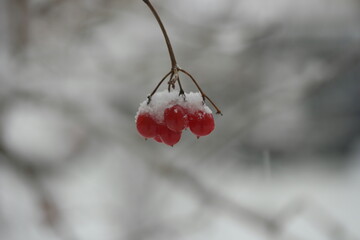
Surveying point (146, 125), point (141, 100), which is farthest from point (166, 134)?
point (141, 100)

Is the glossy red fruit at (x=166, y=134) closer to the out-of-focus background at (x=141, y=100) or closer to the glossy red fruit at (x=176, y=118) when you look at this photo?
the glossy red fruit at (x=176, y=118)

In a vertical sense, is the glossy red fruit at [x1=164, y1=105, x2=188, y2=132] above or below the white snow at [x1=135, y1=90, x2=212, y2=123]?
below

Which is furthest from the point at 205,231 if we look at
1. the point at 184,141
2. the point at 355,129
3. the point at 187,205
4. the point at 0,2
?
the point at 355,129

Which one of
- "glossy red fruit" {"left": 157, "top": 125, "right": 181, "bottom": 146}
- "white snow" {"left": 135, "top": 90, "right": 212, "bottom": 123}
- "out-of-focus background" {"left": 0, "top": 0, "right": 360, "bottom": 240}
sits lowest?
"glossy red fruit" {"left": 157, "top": 125, "right": 181, "bottom": 146}

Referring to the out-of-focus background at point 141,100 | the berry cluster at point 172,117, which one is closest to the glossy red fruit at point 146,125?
the berry cluster at point 172,117

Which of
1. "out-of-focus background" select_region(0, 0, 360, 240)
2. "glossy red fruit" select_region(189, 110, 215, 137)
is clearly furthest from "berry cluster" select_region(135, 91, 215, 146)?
"out-of-focus background" select_region(0, 0, 360, 240)

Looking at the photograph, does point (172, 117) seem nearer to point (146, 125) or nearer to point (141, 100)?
point (146, 125)

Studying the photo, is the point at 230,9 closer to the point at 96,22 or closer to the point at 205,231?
the point at 96,22

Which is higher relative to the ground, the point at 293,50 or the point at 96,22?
the point at 293,50

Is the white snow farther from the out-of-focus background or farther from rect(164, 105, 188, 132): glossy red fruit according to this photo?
the out-of-focus background
